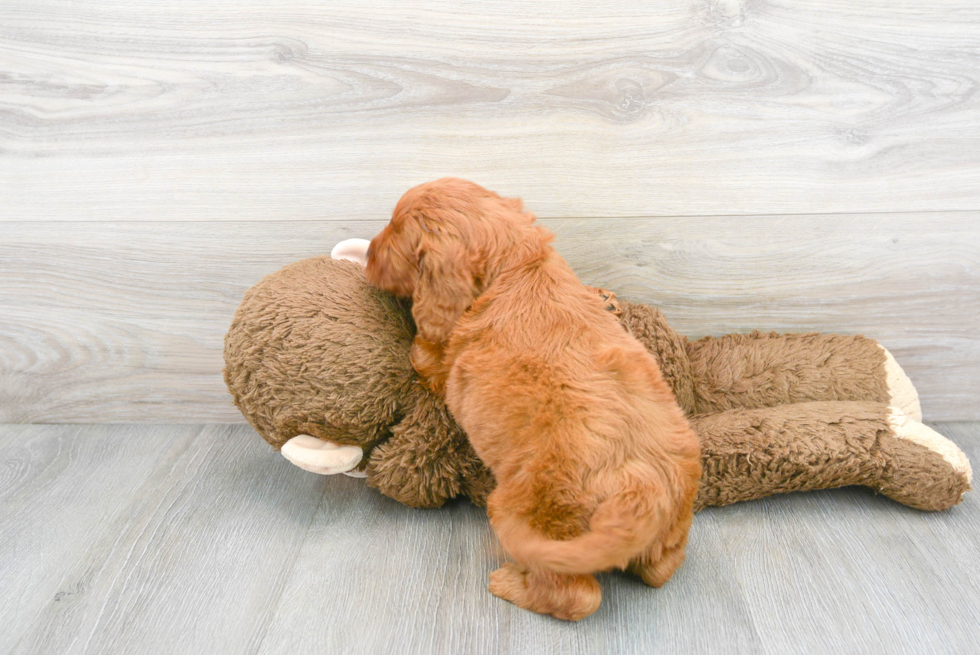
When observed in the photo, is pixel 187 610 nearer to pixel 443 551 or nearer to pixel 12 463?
pixel 443 551

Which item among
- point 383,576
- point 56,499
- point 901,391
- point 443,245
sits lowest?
point 56,499

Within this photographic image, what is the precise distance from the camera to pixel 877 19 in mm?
1187

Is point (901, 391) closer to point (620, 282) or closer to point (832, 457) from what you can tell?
point (832, 457)

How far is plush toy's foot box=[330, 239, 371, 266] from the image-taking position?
1.21m

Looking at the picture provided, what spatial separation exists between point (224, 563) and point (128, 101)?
0.84 metres

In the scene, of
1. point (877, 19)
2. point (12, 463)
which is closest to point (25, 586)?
point (12, 463)

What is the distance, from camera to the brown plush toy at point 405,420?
3.56ft

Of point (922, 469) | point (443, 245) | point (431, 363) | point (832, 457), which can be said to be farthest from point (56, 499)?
point (922, 469)

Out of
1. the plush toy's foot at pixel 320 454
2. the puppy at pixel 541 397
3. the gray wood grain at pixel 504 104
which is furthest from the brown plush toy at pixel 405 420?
the gray wood grain at pixel 504 104

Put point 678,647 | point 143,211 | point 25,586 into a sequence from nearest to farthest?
point 678,647 < point 25,586 < point 143,211

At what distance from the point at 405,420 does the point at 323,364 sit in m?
0.16

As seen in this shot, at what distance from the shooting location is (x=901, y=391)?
4.09ft

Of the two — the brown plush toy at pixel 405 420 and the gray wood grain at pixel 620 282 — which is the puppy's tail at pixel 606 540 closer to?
the brown plush toy at pixel 405 420

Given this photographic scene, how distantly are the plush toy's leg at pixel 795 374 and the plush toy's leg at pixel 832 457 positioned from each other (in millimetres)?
69
